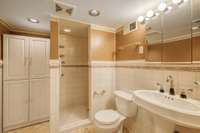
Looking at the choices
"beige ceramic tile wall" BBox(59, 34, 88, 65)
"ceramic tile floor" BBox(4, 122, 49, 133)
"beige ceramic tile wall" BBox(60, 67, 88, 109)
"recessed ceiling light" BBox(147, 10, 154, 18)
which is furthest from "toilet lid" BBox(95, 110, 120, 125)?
"beige ceramic tile wall" BBox(59, 34, 88, 65)

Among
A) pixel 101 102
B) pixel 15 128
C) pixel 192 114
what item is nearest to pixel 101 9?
pixel 192 114

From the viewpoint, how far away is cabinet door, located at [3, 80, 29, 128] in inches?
77.8

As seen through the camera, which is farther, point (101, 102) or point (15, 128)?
point (101, 102)

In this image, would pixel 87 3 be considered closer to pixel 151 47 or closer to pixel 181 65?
pixel 151 47

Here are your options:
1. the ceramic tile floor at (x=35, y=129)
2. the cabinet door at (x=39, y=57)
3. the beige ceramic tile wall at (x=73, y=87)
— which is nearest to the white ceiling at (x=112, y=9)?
the cabinet door at (x=39, y=57)

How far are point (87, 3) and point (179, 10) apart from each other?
1.10 meters

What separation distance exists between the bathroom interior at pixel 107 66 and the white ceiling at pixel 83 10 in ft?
0.04

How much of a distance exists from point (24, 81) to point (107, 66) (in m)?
1.65

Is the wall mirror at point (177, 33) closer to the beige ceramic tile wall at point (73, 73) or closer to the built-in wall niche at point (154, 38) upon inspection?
the built-in wall niche at point (154, 38)

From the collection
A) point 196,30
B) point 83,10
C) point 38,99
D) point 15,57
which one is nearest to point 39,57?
point 15,57

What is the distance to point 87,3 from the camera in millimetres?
1391

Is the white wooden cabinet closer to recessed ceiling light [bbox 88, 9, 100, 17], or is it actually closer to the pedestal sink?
recessed ceiling light [bbox 88, 9, 100, 17]

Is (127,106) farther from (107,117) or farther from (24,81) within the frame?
(24,81)

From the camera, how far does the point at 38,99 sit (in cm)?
226
